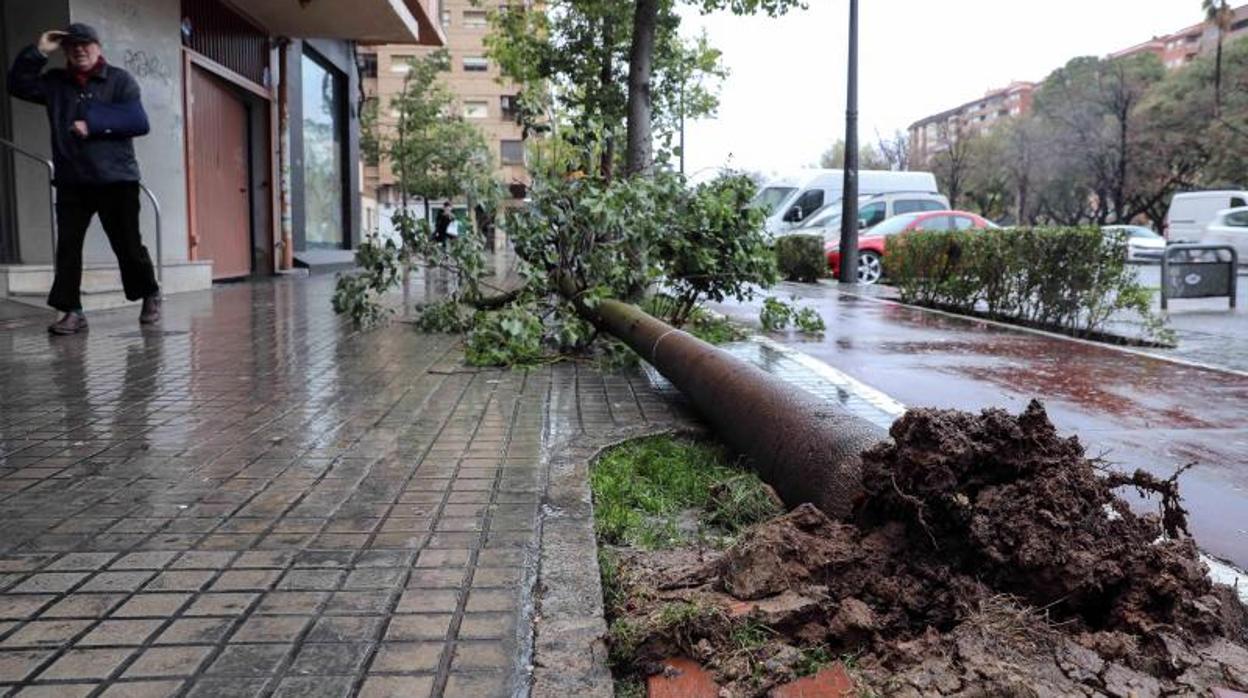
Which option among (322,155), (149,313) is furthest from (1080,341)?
(322,155)

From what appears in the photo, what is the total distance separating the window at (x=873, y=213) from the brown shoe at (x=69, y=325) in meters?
18.3

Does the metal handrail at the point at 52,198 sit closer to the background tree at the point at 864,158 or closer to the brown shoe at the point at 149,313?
the brown shoe at the point at 149,313

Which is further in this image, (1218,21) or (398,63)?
(398,63)

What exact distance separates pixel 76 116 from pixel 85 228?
828 millimetres

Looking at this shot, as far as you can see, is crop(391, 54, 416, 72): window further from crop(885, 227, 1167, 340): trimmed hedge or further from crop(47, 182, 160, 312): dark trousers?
crop(47, 182, 160, 312): dark trousers

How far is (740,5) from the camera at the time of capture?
13.1 metres

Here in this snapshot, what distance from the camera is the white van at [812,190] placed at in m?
25.1

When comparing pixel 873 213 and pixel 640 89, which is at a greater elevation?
pixel 640 89

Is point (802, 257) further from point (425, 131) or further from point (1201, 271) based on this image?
point (425, 131)

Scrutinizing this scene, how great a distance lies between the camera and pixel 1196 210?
29.4 m

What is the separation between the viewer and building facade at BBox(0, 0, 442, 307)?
32.6ft

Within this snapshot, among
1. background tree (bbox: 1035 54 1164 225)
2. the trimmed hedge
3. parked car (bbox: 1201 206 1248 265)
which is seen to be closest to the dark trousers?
the trimmed hedge

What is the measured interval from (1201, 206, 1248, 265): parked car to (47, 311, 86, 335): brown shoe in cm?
2641

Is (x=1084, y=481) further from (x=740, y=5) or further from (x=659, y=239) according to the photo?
(x=740, y=5)
